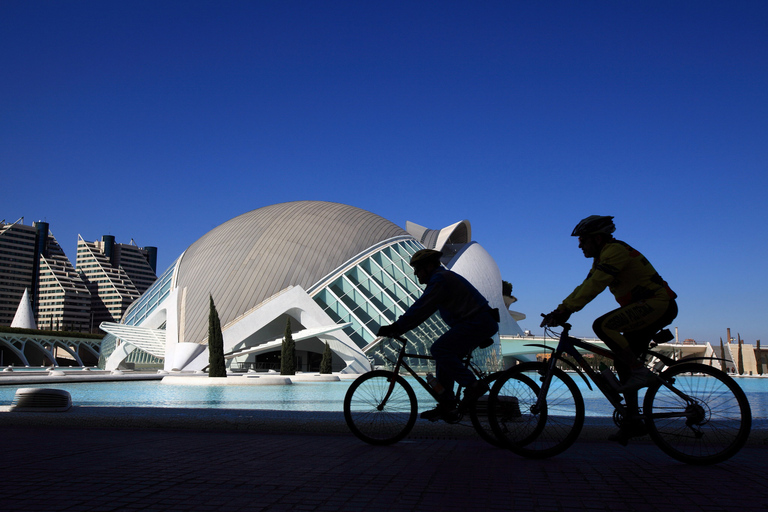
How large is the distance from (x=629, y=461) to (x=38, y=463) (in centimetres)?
424

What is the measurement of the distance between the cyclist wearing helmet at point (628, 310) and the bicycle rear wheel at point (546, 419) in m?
0.35

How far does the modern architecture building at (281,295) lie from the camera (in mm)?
33000

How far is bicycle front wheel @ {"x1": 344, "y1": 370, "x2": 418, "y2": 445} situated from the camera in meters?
5.43

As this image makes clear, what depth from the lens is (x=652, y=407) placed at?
4.48m

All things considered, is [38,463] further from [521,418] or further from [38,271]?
[38,271]

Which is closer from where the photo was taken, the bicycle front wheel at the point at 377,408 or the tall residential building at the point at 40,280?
the bicycle front wheel at the point at 377,408

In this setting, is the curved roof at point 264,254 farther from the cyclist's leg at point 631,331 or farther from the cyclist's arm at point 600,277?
the cyclist's leg at point 631,331

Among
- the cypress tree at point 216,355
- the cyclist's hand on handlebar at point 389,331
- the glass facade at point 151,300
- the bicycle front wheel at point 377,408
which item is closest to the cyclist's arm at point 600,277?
the cyclist's hand on handlebar at point 389,331

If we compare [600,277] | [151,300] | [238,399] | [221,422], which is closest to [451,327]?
[600,277]

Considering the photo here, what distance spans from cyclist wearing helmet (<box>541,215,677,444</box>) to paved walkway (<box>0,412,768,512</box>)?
1.96 ft

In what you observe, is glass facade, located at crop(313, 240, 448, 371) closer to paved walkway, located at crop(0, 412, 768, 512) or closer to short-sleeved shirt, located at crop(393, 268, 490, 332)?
short-sleeved shirt, located at crop(393, 268, 490, 332)

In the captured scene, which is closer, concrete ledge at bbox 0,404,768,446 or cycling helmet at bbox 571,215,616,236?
cycling helmet at bbox 571,215,616,236

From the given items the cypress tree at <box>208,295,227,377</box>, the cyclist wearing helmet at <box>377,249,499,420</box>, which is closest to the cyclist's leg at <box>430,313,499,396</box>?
the cyclist wearing helmet at <box>377,249,499,420</box>

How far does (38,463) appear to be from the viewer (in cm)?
427
